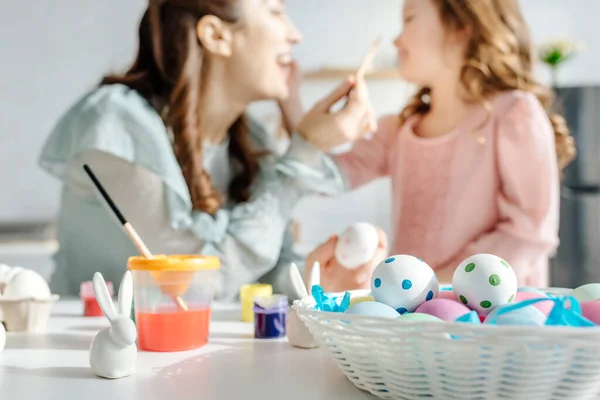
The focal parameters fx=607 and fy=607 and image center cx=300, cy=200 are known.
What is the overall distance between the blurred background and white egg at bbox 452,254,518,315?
2.31 metres

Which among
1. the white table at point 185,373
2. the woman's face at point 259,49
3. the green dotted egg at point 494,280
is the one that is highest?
the woman's face at point 259,49

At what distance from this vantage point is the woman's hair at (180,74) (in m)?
1.31

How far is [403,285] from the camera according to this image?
1.93ft

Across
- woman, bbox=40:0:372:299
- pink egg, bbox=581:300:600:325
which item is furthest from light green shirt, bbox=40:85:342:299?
pink egg, bbox=581:300:600:325

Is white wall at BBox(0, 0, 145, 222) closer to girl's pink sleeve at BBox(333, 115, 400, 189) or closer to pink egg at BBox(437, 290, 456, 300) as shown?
girl's pink sleeve at BBox(333, 115, 400, 189)

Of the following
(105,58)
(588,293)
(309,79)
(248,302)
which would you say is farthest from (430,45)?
(105,58)

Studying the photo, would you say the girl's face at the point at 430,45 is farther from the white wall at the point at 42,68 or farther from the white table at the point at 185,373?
the white wall at the point at 42,68

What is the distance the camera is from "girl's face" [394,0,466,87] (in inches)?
53.6

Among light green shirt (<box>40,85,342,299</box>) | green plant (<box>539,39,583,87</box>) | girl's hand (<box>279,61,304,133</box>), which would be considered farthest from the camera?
green plant (<box>539,39,583,87</box>)

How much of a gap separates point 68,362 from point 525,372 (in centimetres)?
45

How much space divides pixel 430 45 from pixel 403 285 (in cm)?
91

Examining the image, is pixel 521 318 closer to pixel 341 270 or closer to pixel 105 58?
pixel 341 270

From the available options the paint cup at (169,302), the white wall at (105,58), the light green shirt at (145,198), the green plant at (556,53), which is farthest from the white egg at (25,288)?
the green plant at (556,53)

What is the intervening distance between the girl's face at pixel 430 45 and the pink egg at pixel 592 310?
2.99ft
